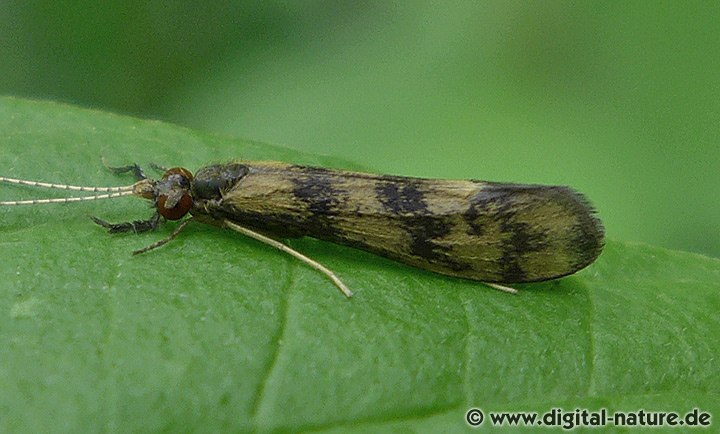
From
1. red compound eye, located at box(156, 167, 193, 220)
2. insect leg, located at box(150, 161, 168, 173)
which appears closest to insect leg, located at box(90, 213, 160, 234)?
red compound eye, located at box(156, 167, 193, 220)

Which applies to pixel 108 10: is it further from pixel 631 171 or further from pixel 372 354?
pixel 372 354

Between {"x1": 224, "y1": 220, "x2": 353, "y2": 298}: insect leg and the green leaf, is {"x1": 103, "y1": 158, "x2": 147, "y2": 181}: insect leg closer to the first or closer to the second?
the green leaf

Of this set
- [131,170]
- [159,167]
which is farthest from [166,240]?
[159,167]

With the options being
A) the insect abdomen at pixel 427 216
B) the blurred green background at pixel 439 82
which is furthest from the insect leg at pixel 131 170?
the blurred green background at pixel 439 82

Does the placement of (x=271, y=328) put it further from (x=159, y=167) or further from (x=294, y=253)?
(x=159, y=167)

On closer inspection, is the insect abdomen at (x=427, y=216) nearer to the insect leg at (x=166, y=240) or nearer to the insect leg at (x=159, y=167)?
the insect leg at (x=166, y=240)

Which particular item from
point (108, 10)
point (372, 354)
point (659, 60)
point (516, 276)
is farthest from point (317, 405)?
point (108, 10)
